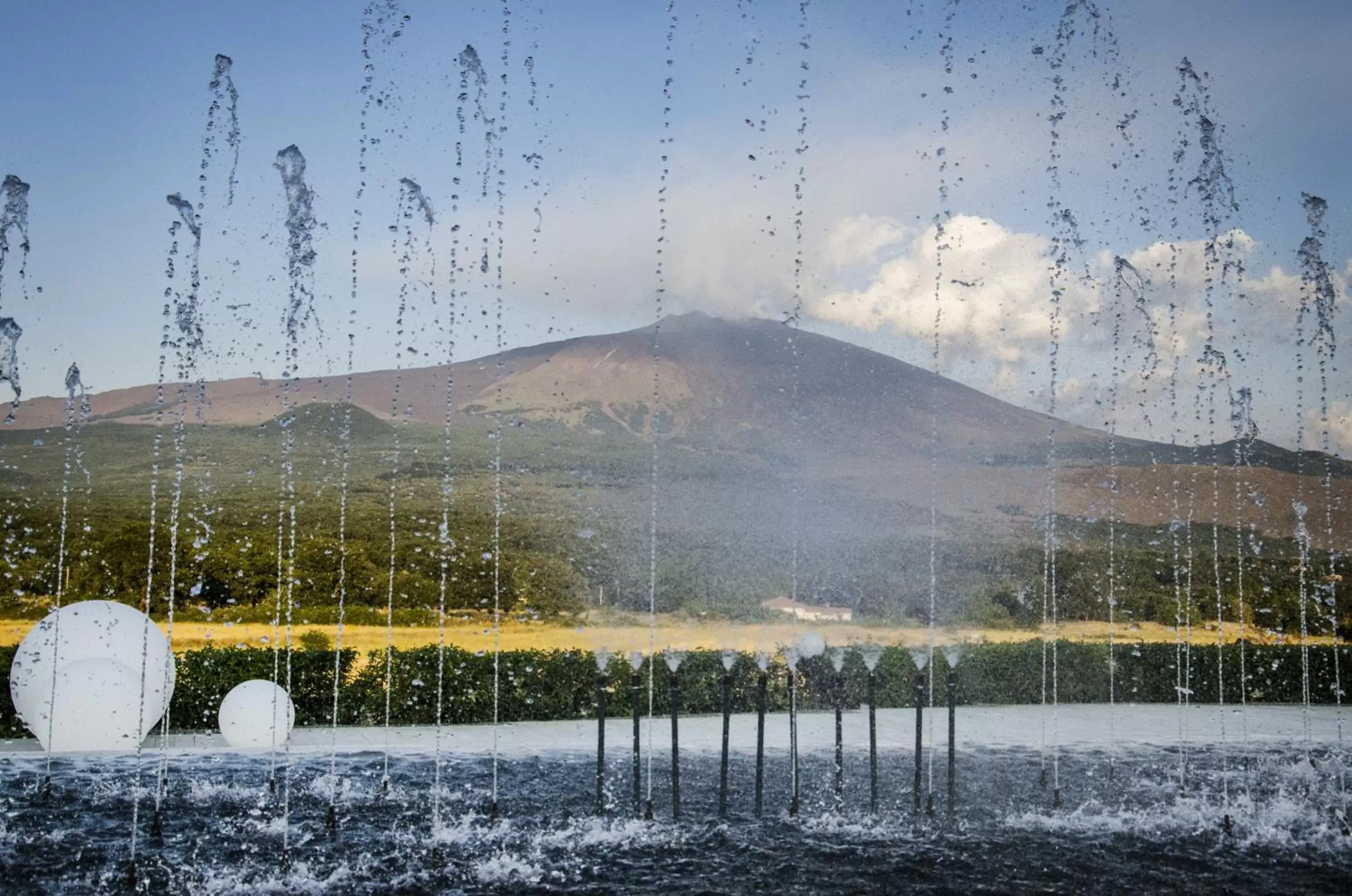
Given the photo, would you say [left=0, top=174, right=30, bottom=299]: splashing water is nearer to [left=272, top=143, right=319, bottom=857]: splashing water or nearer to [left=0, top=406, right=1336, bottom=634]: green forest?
[left=272, top=143, right=319, bottom=857]: splashing water

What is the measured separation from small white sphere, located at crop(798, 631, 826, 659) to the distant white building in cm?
930

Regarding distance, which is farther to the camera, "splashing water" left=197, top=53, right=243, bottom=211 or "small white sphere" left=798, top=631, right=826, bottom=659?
"splashing water" left=197, top=53, right=243, bottom=211

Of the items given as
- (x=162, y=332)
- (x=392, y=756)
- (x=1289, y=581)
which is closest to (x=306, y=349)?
(x=162, y=332)

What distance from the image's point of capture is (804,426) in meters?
42.4

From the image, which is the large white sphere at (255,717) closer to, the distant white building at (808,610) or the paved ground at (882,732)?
the paved ground at (882,732)

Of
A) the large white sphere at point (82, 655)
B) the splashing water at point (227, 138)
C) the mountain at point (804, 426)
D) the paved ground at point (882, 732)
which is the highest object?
the splashing water at point (227, 138)

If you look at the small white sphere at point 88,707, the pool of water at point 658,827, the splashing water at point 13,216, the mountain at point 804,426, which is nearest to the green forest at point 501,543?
the mountain at point 804,426

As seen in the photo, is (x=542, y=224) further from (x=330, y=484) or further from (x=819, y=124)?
(x=330, y=484)

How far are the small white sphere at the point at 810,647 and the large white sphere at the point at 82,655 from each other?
9.53m

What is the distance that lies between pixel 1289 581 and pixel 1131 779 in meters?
17.7

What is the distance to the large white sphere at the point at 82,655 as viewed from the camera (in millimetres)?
10516

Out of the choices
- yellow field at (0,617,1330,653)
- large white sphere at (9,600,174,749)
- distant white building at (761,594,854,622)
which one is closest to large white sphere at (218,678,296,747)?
large white sphere at (9,600,174,749)

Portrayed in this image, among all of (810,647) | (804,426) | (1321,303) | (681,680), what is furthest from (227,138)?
(804,426)

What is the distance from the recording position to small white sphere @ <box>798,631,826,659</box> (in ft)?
56.3
